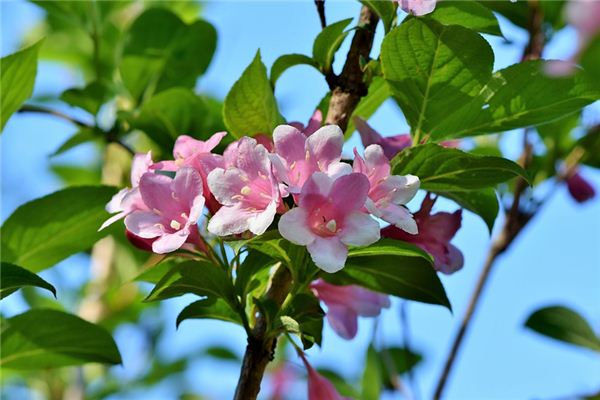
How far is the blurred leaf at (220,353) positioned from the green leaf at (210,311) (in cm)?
154

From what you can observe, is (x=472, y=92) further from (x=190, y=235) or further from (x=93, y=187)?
(x=93, y=187)

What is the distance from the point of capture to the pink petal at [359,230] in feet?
3.15

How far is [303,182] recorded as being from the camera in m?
1.02

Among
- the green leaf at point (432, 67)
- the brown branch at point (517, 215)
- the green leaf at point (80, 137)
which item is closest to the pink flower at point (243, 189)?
the green leaf at point (432, 67)

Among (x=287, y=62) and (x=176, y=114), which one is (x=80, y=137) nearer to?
(x=176, y=114)

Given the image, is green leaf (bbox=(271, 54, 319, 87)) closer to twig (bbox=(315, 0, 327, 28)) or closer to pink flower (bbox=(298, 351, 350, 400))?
twig (bbox=(315, 0, 327, 28))

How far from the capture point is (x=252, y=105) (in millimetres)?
1150

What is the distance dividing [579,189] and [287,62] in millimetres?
1053

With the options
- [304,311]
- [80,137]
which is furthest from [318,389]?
[80,137]

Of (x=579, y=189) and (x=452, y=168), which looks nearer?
(x=452, y=168)

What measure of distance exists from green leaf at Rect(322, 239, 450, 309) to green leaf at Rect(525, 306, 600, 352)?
767 millimetres

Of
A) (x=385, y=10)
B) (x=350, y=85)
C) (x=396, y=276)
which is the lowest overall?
(x=396, y=276)

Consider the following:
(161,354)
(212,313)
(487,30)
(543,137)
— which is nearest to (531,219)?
(543,137)

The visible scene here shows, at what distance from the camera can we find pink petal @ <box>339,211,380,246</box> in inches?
37.8
